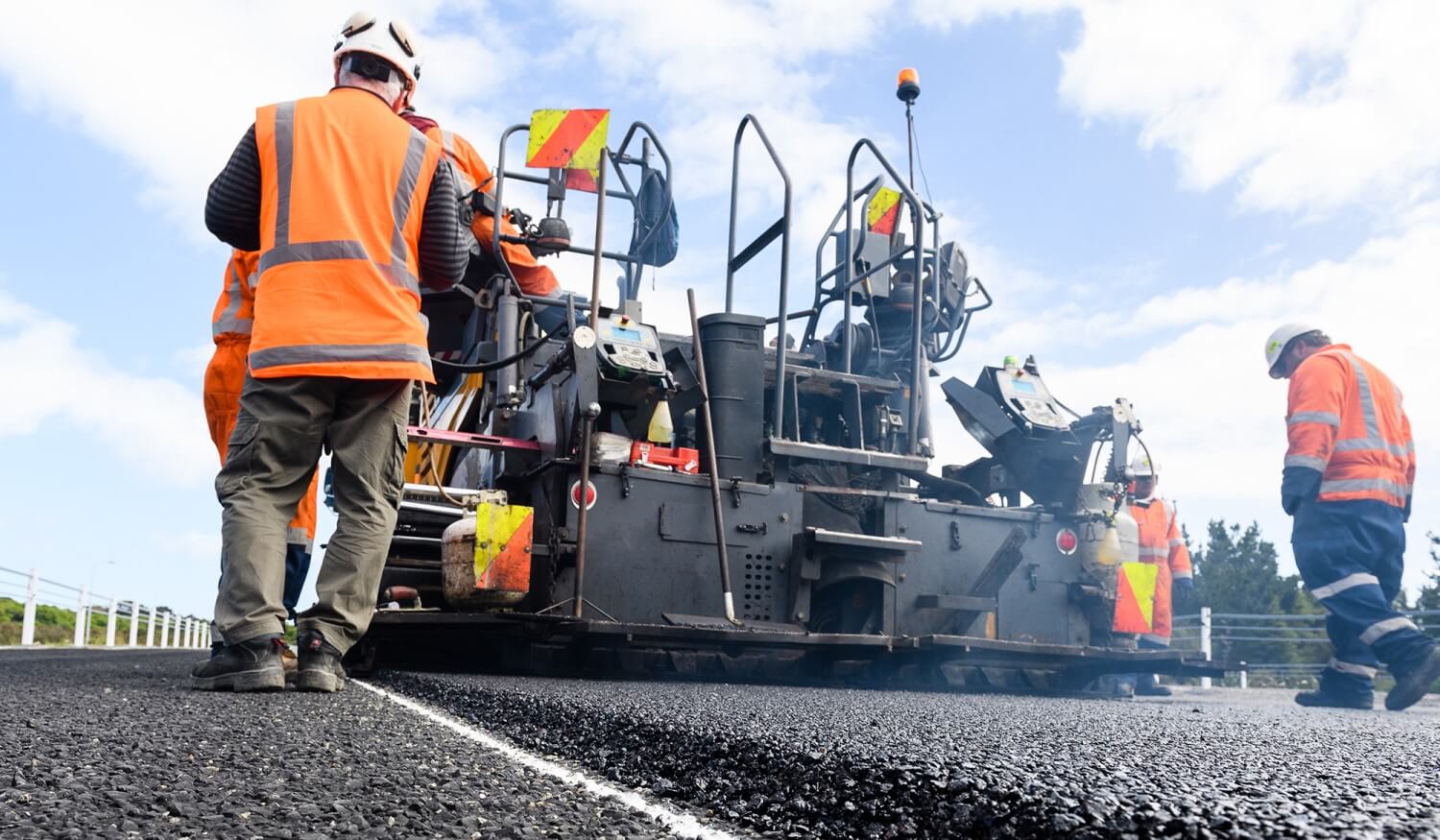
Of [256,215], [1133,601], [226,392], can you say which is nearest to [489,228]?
[226,392]

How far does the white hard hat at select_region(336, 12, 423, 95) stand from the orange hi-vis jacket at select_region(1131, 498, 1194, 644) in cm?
622

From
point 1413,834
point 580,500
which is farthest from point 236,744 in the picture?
point 580,500

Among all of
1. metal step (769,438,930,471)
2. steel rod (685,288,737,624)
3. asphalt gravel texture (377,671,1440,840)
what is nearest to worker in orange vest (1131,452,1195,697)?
metal step (769,438,930,471)

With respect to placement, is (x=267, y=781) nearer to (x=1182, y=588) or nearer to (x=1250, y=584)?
(x=1182, y=588)

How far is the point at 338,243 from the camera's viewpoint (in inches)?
129

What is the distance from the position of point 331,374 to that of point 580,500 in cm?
164

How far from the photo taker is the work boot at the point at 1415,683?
200 inches

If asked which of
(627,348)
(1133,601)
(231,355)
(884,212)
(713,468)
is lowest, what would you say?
(1133,601)

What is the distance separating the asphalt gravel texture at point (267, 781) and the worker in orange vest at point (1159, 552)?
21.1 ft

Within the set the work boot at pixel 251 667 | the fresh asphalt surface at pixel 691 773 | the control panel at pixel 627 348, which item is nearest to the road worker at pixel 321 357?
the work boot at pixel 251 667

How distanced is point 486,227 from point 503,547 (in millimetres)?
1941

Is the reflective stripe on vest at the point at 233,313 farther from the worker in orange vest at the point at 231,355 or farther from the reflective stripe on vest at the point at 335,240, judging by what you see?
the reflective stripe on vest at the point at 335,240

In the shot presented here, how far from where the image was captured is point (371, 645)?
466cm

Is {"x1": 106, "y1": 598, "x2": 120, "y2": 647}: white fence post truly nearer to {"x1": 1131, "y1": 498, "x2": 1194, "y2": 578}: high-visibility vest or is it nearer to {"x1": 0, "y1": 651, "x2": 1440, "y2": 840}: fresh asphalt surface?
{"x1": 1131, "y1": 498, "x2": 1194, "y2": 578}: high-visibility vest
